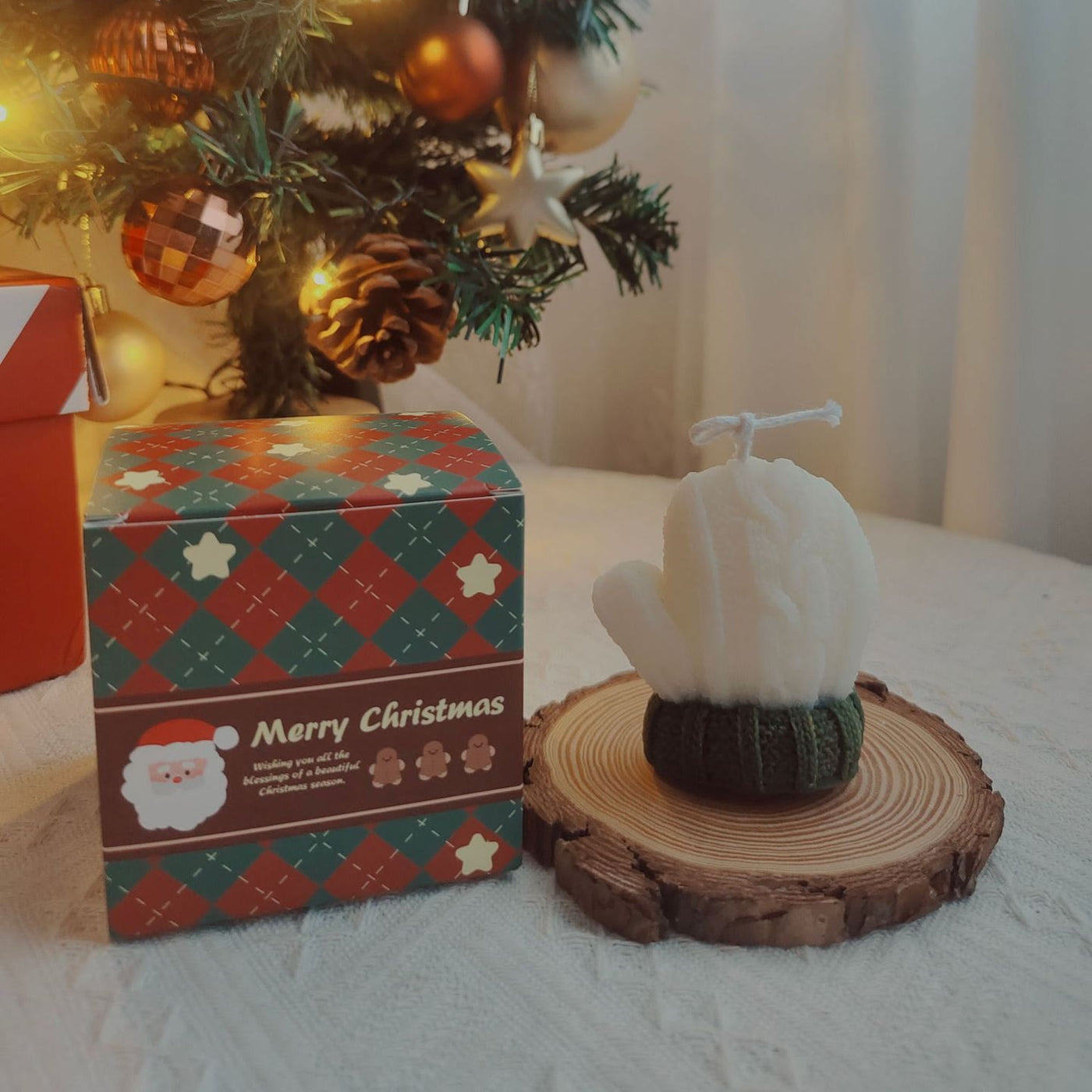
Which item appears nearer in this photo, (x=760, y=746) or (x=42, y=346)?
(x=760, y=746)

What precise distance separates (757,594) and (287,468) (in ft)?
0.75

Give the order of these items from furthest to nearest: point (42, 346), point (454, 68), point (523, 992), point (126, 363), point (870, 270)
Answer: point (870, 270) → point (126, 363) → point (454, 68) → point (42, 346) → point (523, 992)

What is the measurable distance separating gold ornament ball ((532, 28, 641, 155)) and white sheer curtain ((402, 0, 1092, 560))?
0.87ft


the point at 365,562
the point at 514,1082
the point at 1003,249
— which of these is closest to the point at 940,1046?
the point at 514,1082

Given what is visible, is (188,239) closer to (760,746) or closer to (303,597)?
(303,597)

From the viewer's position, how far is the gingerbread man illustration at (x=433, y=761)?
0.55m

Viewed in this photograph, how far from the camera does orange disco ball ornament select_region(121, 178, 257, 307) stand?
79cm

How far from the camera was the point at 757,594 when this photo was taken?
57cm

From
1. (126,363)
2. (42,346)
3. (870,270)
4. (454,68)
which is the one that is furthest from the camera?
(870,270)

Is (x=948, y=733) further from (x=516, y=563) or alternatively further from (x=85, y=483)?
(x=85, y=483)

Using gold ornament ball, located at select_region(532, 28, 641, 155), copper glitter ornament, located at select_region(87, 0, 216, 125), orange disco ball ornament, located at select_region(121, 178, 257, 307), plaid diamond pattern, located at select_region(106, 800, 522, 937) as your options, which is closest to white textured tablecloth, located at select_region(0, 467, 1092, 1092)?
plaid diamond pattern, located at select_region(106, 800, 522, 937)

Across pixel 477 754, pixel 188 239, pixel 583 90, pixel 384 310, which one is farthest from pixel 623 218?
pixel 477 754

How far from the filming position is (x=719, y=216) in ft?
4.02

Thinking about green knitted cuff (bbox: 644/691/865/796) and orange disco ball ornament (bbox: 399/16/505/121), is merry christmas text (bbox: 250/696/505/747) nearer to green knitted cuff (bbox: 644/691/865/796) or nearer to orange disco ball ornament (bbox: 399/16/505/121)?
green knitted cuff (bbox: 644/691/865/796)
